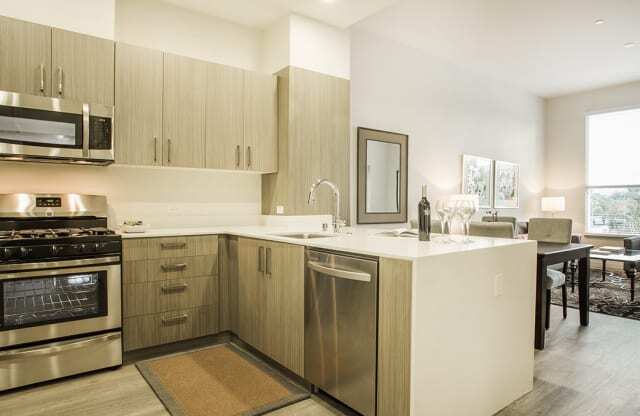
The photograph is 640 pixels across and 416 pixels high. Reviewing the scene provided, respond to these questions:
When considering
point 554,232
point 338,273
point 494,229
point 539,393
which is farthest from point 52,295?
point 554,232

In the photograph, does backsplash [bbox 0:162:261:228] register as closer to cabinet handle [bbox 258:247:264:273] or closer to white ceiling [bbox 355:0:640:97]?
cabinet handle [bbox 258:247:264:273]

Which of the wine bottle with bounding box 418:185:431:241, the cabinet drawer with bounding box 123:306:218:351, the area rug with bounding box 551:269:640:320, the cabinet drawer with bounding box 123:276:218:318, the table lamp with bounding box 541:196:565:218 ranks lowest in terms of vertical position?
the area rug with bounding box 551:269:640:320

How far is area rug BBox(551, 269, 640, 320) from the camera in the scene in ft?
13.8

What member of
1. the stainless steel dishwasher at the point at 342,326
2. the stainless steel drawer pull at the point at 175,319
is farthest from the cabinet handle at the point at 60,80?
the stainless steel dishwasher at the point at 342,326

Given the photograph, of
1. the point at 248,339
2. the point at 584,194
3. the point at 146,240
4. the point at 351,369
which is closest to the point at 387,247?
the point at 351,369

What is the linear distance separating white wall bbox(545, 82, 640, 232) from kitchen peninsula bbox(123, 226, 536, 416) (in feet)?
20.4

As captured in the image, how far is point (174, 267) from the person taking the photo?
2.96 metres

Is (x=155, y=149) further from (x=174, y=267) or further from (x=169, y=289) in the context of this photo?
(x=169, y=289)

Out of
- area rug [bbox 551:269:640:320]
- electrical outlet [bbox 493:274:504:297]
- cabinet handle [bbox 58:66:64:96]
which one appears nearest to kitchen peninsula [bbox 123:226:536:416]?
electrical outlet [bbox 493:274:504:297]

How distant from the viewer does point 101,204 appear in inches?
121

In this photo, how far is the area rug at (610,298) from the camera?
4209mm

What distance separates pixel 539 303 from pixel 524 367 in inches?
36.1

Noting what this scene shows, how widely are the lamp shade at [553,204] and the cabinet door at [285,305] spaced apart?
650 cm

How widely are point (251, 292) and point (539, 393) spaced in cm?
198
